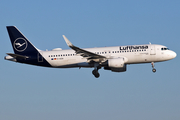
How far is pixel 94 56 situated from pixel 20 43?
13.4 metres

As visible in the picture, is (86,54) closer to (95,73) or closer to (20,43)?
(95,73)

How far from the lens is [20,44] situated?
56.1 meters

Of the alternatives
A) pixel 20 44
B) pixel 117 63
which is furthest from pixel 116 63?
pixel 20 44

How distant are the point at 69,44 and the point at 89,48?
569 centimetres

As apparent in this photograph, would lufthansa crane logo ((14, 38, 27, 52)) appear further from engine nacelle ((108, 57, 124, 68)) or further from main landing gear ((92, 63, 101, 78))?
engine nacelle ((108, 57, 124, 68))

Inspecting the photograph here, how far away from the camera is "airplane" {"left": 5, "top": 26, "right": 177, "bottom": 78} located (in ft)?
168

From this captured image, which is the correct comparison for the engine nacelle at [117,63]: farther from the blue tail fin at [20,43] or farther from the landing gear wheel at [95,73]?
the blue tail fin at [20,43]

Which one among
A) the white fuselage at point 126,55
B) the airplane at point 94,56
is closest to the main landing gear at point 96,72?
the airplane at point 94,56

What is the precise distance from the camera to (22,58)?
54281mm

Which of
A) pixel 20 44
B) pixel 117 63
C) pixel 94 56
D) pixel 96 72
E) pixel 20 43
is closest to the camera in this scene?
pixel 117 63

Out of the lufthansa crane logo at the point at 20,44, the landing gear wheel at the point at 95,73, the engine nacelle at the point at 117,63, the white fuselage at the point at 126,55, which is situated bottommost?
the landing gear wheel at the point at 95,73

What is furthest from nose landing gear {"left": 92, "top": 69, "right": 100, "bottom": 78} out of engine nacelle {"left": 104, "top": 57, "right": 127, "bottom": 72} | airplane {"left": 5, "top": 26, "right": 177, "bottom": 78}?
engine nacelle {"left": 104, "top": 57, "right": 127, "bottom": 72}

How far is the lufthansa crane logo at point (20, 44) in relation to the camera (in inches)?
2198

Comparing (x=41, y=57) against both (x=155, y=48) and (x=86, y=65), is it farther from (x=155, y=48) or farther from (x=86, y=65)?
(x=155, y=48)
